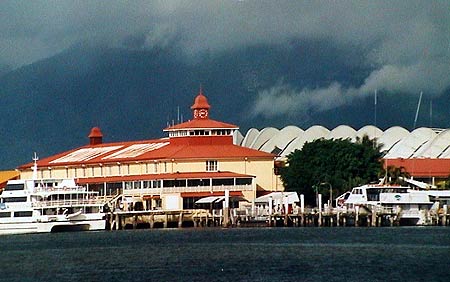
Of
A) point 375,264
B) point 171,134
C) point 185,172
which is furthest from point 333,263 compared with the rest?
point 171,134

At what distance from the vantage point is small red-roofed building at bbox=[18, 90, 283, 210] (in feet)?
386

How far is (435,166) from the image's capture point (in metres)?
131

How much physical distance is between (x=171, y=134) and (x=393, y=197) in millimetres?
30447

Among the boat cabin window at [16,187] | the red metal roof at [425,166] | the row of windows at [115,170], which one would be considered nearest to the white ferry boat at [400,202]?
the row of windows at [115,170]

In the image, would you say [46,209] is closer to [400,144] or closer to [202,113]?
[202,113]

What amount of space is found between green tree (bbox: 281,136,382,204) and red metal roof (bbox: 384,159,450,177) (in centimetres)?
438

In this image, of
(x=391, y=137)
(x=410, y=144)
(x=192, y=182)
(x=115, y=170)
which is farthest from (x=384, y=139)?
(x=192, y=182)

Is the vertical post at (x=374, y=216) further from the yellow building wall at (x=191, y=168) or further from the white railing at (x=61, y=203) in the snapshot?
the white railing at (x=61, y=203)

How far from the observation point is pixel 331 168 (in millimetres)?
121375

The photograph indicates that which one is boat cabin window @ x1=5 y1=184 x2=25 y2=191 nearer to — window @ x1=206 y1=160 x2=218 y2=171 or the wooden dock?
the wooden dock

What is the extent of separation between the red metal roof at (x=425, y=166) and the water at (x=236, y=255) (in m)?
28.5

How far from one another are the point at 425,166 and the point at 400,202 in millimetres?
28150

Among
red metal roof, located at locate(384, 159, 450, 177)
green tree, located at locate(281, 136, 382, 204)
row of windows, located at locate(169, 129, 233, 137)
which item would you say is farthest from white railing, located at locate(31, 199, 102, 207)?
red metal roof, located at locate(384, 159, 450, 177)

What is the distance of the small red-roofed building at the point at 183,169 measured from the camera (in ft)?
386
